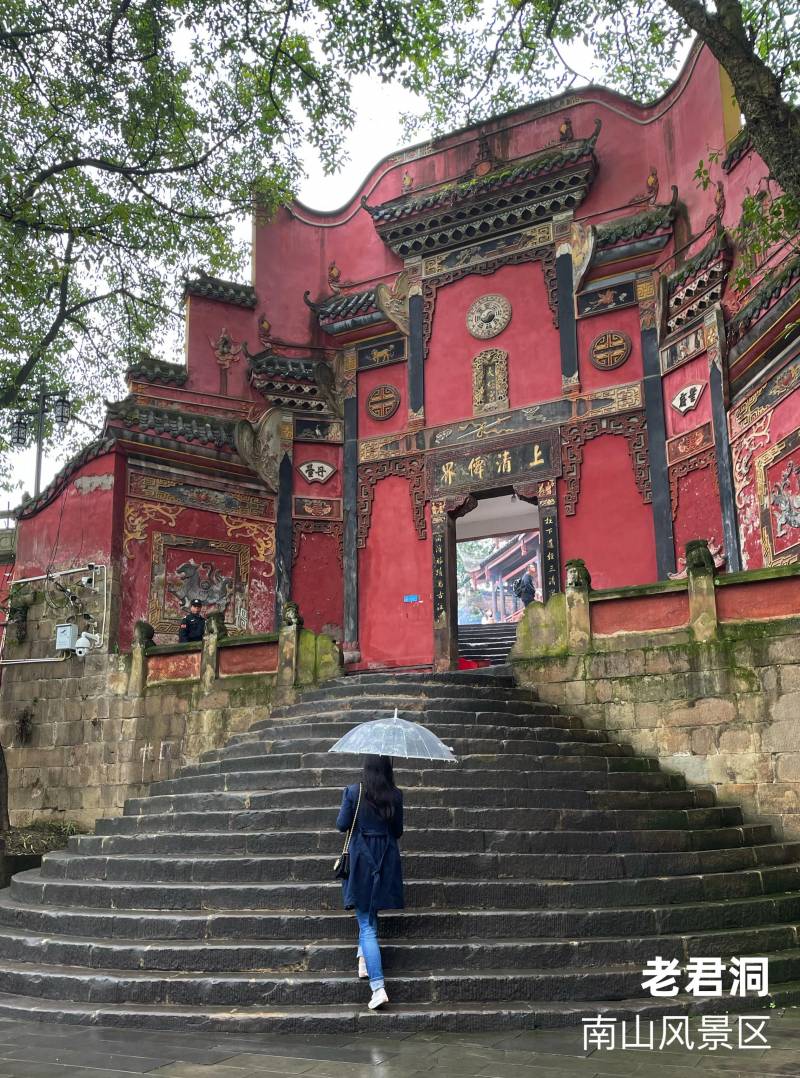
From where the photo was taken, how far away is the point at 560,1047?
4402 millimetres

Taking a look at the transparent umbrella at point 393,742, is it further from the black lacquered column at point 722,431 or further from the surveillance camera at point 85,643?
the surveillance camera at point 85,643

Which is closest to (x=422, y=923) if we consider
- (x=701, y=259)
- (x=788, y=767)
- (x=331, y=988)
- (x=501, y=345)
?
(x=331, y=988)

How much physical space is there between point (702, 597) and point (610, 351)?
5.69 meters

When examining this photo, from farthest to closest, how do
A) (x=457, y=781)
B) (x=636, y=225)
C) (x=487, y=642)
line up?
(x=487, y=642) → (x=636, y=225) → (x=457, y=781)

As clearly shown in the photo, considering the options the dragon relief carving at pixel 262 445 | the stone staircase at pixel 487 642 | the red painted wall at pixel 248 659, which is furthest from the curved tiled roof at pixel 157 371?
the stone staircase at pixel 487 642

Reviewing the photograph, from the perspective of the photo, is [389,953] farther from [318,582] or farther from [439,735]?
[318,582]

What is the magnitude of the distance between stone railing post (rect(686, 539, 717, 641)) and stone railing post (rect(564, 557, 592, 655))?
1.09 m

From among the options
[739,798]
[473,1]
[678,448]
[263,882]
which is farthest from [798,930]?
[473,1]

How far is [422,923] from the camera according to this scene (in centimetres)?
561

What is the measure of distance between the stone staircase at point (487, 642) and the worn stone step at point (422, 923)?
7.17 m

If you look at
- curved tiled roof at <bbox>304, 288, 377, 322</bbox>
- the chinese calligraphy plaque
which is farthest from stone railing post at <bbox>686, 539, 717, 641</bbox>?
curved tiled roof at <bbox>304, 288, 377, 322</bbox>

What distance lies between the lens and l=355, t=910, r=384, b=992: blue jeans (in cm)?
480

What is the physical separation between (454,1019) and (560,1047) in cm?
60

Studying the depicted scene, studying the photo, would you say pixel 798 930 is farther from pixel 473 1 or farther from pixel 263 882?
pixel 473 1
